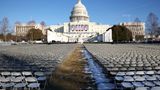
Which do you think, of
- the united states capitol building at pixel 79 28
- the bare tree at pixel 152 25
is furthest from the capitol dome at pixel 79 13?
the bare tree at pixel 152 25

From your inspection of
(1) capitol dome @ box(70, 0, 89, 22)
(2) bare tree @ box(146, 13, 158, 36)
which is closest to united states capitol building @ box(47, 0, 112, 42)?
(1) capitol dome @ box(70, 0, 89, 22)

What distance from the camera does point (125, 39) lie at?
449 ft

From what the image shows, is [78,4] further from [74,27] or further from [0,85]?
[0,85]

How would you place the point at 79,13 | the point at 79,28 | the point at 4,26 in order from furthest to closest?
the point at 79,28, the point at 79,13, the point at 4,26

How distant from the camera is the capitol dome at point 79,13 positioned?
179 m

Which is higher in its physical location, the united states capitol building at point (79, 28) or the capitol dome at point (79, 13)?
the capitol dome at point (79, 13)

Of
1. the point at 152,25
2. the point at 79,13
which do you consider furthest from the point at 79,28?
the point at 152,25

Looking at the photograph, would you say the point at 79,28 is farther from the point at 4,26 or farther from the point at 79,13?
the point at 4,26

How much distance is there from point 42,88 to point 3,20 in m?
107

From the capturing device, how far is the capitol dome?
7062 inches

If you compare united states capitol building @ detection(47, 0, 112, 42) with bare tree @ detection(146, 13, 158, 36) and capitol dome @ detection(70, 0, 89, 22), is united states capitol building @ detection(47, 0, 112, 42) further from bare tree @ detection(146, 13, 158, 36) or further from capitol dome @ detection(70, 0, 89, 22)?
bare tree @ detection(146, 13, 158, 36)

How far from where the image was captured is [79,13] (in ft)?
589

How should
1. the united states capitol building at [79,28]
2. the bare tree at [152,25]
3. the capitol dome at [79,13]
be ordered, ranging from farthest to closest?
the capitol dome at [79,13], the united states capitol building at [79,28], the bare tree at [152,25]

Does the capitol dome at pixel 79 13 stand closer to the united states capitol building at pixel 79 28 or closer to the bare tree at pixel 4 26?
the united states capitol building at pixel 79 28
